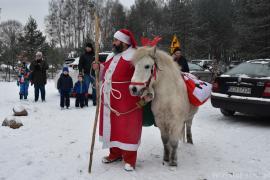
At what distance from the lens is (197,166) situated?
4.90 metres

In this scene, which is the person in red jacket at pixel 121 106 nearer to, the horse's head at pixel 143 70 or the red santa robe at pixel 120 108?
the red santa robe at pixel 120 108

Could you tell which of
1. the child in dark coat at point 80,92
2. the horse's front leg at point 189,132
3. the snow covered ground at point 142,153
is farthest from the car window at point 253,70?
the child in dark coat at point 80,92

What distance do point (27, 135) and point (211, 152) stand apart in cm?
377

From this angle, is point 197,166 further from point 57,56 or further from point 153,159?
point 57,56

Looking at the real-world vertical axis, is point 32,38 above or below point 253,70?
above

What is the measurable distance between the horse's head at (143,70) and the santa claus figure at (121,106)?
1.03 ft

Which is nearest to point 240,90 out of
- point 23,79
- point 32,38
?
point 23,79

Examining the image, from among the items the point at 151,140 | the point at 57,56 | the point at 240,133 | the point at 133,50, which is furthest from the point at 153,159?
the point at 57,56

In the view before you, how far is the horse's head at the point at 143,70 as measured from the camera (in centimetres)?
402

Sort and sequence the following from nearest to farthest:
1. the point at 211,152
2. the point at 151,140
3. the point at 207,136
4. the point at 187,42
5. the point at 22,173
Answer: the point at 22,173
the point at 211,152
the point at 151,140
the point at 207,136
the point at 187,42

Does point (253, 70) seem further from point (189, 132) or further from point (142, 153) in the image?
point (142, 153)

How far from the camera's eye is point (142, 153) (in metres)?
5.48

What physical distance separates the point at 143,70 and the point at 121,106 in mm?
687

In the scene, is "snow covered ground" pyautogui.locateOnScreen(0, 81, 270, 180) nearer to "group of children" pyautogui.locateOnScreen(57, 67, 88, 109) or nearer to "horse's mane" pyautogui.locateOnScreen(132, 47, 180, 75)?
"horse's mane" pyautogui.locateOnScreen(132, 47, 180, 75)
